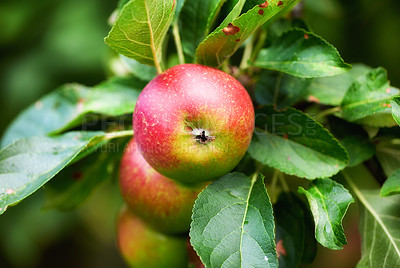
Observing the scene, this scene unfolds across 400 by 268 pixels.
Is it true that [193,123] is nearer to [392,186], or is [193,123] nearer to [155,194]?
[155,194]

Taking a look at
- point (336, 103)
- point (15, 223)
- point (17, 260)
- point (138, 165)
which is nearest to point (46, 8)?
point (15, 223)

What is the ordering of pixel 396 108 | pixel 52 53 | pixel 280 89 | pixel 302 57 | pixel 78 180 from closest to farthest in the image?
pixel 396 108 → pixel 302 57 → pixel 280 89 → pixel 78 180 → pixel 52 53

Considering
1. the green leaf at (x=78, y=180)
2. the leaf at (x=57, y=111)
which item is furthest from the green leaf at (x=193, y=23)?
the green leaf at (x=78, y=180)

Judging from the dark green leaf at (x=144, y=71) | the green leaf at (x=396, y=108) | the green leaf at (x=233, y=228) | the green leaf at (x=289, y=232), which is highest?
the green leaf at (x=396, y=108)

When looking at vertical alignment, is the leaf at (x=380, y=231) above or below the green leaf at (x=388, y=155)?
below

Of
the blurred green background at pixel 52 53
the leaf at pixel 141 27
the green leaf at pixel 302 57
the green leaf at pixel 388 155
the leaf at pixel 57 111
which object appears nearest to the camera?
the leaf at pixel 141 27

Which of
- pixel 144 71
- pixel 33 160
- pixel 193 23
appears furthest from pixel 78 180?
pixel 193 23

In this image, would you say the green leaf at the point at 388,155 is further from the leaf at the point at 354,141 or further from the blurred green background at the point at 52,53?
the blurred green background at the point at 52,53
